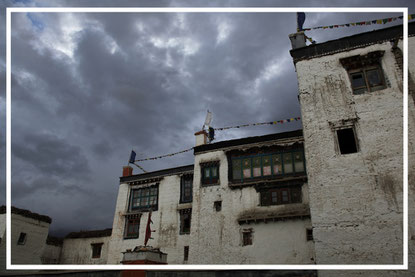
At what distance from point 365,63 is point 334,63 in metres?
1.37

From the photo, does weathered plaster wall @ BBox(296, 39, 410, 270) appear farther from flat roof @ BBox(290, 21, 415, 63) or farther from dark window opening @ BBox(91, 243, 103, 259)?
dark window opening @ BBox(91, 243, 103, 259)

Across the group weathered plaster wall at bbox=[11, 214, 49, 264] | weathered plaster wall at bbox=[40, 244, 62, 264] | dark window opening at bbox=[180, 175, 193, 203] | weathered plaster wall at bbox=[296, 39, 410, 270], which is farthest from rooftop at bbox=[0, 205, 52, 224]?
weathered plaster wall at bbox=[296, 39, 410, 270]

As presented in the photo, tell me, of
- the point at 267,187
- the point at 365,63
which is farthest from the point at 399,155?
the point at 267,187

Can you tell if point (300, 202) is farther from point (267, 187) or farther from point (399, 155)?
point (399, 155)

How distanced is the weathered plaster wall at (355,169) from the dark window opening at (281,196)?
214 inches

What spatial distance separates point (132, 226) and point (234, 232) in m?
9.72

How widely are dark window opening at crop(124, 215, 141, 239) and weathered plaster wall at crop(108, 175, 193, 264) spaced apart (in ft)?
1.02

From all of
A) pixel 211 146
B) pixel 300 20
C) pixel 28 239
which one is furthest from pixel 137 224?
pixel 300 20

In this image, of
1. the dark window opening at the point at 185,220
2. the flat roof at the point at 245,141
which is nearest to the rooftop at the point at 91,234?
the dark window opening at the point at 185,220

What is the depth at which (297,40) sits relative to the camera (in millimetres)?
16547

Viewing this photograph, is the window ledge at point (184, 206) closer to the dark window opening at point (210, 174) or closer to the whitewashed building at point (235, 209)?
the whitewashed building at point (235, 209)

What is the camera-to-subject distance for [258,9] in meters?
11.5

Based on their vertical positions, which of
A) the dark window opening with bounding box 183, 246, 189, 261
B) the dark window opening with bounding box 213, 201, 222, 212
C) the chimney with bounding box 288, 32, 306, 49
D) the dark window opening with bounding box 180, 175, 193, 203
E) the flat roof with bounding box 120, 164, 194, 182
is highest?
the chimney with bounding box 288, 32, 306, 49

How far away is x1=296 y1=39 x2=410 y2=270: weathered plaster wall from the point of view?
11617 mm
